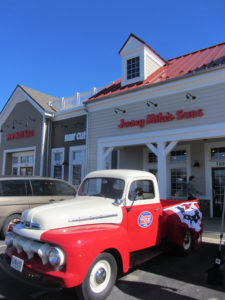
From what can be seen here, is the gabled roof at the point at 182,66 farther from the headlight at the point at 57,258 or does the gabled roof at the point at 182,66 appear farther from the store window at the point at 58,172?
the headlight at the point at 57,258

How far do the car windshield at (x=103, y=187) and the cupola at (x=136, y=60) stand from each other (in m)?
7.55

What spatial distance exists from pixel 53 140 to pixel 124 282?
1131 cm

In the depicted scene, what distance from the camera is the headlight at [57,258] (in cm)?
304

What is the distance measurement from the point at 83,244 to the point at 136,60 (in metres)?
10.2

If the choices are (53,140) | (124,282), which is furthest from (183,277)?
(53,140)

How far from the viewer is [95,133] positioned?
11.9 metres

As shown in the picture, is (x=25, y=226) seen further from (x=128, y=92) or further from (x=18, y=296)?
(x=128, y=92)

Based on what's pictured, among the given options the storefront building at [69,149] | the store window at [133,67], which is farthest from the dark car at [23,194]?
the store window at [133,67]

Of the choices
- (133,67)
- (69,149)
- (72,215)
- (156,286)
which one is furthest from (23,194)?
(133,67)

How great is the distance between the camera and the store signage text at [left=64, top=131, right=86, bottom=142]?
12747mm

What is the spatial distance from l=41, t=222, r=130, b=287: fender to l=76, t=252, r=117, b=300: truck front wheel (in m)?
0.12

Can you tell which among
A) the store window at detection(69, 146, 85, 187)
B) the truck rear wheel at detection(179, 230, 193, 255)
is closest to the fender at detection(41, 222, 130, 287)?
the truck rear wheel at detection(179, 230, 193, 255)

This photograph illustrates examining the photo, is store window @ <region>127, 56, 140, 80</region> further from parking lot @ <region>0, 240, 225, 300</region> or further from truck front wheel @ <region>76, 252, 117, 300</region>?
truck front wheel @ <region>76, 252, 117, 300</region>

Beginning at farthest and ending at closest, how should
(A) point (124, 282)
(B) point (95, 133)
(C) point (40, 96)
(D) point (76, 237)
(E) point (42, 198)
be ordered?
(C) point (40, 96), (B) point (95, 133), (E) point (42, 198), (A) point (124, 282), (D) point (76, 237)
